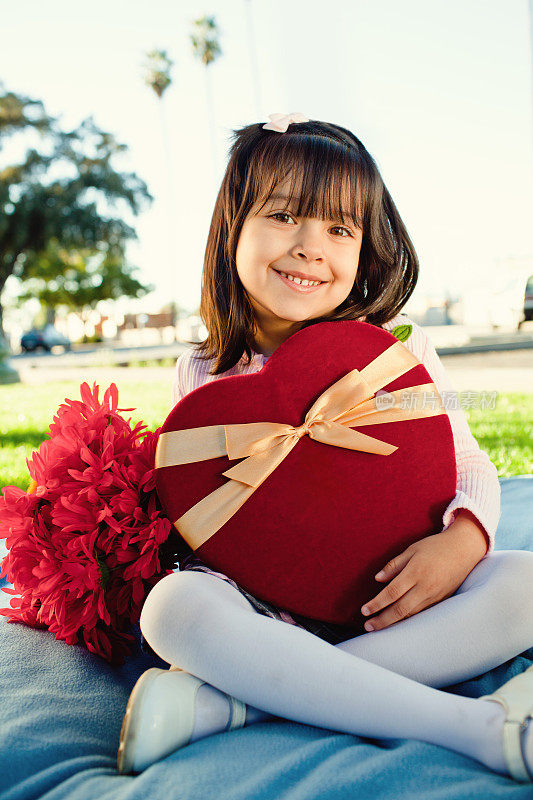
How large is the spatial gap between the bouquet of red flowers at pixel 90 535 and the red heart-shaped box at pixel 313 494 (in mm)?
83

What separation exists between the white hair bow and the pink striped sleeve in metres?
0.49

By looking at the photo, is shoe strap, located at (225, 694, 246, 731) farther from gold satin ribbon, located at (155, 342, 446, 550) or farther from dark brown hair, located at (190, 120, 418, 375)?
dark brown hair, located at (190, 120, 418, 375)

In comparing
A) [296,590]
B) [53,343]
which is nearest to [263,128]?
[296,590]

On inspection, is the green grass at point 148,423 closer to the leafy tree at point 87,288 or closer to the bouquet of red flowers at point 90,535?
the bouquet of red flowers at point 90,535

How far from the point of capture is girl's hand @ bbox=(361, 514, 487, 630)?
1067mm

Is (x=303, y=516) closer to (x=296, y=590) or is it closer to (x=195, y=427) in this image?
(x=296, y=590)

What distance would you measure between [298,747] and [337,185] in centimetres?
98

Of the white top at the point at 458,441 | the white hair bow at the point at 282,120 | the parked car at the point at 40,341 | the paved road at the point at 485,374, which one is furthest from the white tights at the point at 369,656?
the parked car at the point at 40,341

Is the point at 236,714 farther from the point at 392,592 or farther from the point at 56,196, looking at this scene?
the point at 56,196

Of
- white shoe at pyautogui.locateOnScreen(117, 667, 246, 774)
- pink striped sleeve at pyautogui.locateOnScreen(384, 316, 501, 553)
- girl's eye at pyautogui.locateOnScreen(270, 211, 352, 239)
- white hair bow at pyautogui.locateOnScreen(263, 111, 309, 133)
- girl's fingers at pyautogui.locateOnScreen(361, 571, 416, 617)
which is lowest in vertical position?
white shoe at pyautogui.locateOnScreen(117, 667, 246, 774)

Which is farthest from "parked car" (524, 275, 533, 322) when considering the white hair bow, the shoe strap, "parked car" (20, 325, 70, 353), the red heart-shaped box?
"parked car" (20, 325, 70, 353)

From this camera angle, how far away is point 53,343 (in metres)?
22.5

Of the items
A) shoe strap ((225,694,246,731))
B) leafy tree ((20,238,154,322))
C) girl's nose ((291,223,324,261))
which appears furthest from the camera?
leafy tree ((20,238,154,322))

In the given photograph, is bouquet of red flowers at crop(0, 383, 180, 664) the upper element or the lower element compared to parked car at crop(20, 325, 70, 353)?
upper
